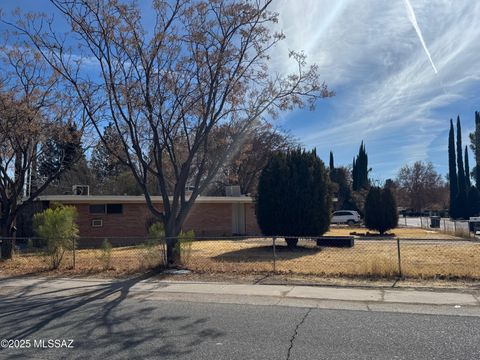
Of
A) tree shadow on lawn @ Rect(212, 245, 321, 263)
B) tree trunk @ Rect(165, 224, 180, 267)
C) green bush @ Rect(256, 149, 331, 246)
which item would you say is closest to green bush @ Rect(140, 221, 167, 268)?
tree trunk @ Rect(165, 224, 180, 267)

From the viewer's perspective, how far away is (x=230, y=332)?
667cm

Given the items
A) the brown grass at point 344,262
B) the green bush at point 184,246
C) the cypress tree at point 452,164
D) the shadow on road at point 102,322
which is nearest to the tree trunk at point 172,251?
the green bush at point 184,246

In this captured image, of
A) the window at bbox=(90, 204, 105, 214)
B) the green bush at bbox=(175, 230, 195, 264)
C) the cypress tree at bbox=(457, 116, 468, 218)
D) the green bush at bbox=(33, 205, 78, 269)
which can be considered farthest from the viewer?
the cypress tree at bbox=(457, 116, 468, 218)

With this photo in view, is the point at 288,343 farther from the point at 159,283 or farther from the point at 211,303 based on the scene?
the point at 159,283

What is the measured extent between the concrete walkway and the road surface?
28cm

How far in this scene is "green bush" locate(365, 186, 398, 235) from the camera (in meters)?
31.6

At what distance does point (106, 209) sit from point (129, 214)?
133 centimetres

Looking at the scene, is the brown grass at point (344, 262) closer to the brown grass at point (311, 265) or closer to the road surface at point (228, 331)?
the brown grass at point (311, 265)

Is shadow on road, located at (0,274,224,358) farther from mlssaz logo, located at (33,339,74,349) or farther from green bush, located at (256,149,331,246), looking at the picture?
green bush, located at (256,149,331,246)

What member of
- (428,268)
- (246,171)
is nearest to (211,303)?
(428,268)

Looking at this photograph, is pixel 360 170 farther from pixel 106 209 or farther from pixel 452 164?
pixel 106 209

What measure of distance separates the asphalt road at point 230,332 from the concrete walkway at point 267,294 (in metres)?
0.54

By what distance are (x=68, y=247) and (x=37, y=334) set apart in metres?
8.36

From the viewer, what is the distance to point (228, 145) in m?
15.9
